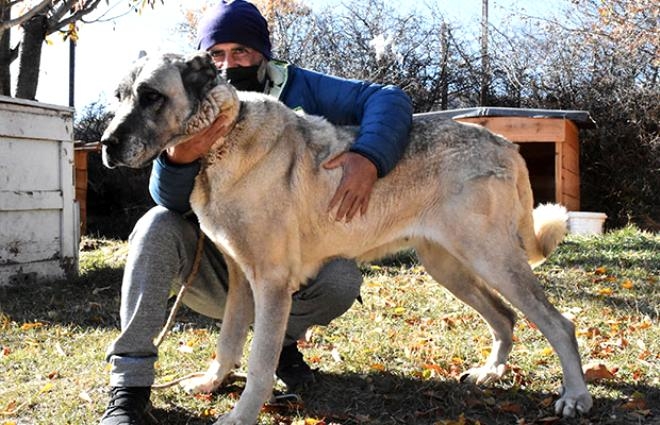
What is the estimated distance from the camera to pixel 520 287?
2.74m

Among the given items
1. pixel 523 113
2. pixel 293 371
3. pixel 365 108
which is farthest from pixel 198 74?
pixel 523 113

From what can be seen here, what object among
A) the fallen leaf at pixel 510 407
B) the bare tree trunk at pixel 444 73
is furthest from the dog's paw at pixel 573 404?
the bare tree trunk at pixel 444 73

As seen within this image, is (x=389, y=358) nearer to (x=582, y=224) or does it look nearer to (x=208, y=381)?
(x=208, y=381)

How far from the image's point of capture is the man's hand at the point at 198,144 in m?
2.56

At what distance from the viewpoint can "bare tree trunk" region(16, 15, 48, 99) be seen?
23.2 feet

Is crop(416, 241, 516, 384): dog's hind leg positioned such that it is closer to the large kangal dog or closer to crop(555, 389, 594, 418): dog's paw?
the large kangal dog

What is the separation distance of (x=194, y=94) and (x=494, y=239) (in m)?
1.30

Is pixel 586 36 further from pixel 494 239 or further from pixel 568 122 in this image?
pixel 494 239

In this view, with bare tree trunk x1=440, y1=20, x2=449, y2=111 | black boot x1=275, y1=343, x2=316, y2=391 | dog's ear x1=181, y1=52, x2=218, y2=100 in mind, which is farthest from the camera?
bare tree trunk x1=440, y1=20, x2=449, y2=111

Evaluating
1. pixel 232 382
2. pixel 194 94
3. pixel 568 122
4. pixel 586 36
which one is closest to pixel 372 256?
pixel 232 382

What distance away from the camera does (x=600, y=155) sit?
10.4 metres

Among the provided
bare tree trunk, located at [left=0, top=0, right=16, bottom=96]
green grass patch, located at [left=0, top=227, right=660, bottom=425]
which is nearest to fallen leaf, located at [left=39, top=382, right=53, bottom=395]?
green grass patch, located at [left=0, top=227, right=660, bottom=425]

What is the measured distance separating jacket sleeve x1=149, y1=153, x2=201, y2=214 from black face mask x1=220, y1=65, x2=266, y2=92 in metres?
0.57

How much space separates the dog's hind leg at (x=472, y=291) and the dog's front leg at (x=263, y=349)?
0.81 m
